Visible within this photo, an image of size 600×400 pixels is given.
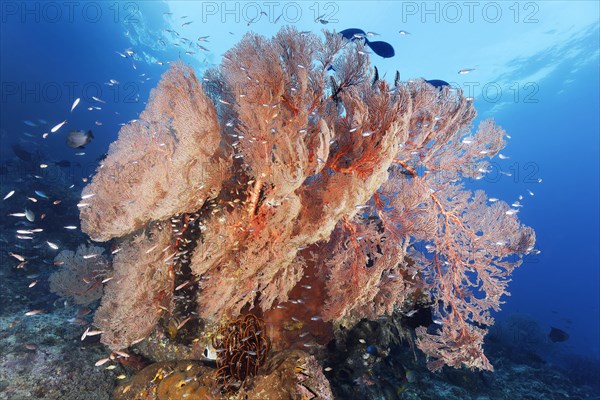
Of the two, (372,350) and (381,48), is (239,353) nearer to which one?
(372,350)

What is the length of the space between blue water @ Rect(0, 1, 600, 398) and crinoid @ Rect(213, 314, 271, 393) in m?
27.5

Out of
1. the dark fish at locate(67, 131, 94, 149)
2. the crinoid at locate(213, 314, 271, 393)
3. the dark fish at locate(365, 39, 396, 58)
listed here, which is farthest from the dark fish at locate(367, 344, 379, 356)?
the dark fish at locate(67, 131, 94, 149)

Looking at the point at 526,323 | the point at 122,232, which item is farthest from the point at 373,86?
the point at 526,323

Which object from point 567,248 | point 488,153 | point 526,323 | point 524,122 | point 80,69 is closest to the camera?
point 488,153

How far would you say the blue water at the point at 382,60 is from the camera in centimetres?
3966

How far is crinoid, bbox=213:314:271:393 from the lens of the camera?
4.18 meters

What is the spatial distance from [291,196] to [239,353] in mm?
2362

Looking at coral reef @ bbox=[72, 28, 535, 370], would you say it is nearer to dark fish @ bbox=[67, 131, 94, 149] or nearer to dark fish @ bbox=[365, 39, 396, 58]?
dark fish @ bbox=[365, 39, 396, 58]

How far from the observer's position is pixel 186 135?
377cm

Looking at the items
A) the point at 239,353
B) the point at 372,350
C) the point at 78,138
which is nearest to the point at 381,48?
the point at 372,350

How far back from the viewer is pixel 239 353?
168 inches

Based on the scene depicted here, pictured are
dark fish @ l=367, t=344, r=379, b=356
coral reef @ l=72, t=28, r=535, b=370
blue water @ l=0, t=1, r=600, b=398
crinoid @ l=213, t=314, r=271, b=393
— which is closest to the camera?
coral reef @ l=72, t=28, r=535, b=370

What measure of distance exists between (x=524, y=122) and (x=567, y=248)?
38.1 m

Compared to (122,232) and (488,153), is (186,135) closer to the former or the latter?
(122,232)
